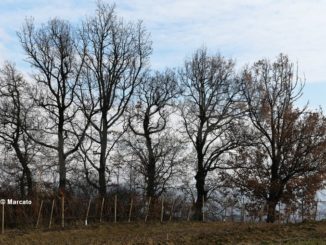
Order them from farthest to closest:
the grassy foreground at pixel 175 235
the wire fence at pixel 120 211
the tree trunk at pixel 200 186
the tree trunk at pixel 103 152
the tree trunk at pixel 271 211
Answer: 1. the tree trunk at pixel 200 186
2. the tree trunk at pixel 103 152
3. the tree trunk at pixel 271 211
4. the wire fence at pixel 120 211
5. the grassy foreground at pixel 175 235

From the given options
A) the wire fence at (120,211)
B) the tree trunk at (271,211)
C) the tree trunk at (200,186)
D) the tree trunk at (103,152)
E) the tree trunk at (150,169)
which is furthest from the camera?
A: the tree trunk at (150,169)

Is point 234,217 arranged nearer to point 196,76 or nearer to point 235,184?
point 235,184

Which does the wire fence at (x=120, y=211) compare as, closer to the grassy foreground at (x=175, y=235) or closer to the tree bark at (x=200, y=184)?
the tree bark at (x=200, y=184)

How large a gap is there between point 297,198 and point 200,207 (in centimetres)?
777

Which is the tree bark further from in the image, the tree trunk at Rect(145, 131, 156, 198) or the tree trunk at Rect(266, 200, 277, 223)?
the tree trunk at Rect(266, 200, 277, 223)

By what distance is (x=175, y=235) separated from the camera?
72.2 ft

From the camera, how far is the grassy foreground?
18.2 metres

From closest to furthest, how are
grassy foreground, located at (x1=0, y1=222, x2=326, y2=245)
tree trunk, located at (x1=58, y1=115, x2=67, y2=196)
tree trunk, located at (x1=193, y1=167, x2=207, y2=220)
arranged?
grassy foreground, located at (x1=0, y1=222, x2=326, y2=245) < tree trunk, located at (x1=58, y1=115, x2=67, y2=196) < tree trunk, located at (x1=193, y1=167, x2=207, y2=220)

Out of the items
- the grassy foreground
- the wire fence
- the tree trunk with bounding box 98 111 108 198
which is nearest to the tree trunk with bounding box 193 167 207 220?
the wire fence

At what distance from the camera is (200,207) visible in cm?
4200

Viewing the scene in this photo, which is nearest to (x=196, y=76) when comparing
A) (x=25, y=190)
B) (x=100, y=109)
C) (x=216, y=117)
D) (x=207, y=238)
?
(x=216, y=117)

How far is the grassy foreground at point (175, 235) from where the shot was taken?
18153mm

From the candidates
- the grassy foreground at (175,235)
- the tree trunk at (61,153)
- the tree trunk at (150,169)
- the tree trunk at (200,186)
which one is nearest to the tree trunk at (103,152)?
the tree trunk at (61,153)

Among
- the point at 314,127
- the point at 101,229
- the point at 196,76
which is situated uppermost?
the point at 196,76
